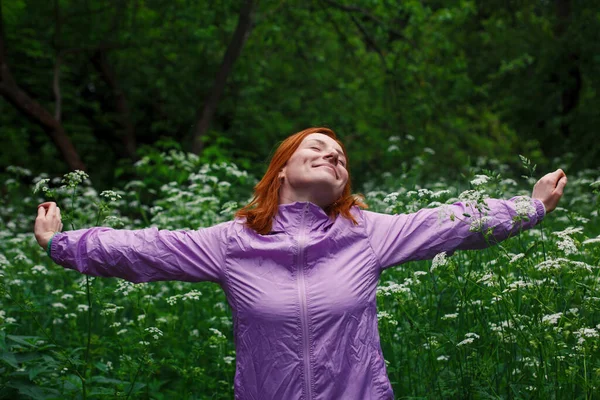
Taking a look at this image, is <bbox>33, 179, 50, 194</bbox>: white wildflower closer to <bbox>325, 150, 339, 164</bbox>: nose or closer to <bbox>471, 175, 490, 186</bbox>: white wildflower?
<bbox>325, 150, 339, 164</bbox>: nose

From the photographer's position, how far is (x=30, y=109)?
36.2 ft

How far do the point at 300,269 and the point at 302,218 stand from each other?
9.0 inches

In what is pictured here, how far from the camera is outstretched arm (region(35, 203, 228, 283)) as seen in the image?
292 centimetres

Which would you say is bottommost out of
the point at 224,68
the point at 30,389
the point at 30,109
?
the point at 30,389

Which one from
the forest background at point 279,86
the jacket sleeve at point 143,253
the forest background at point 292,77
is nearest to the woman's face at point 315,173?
the jacket sleeve at point 143,253

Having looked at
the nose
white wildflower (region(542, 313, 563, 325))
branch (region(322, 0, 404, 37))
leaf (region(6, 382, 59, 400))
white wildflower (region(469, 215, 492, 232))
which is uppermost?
branch (region(322, 0, 404, 37))

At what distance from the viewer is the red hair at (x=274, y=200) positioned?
9.85 feet

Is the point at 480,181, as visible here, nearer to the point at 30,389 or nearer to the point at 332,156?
the point at 332,156

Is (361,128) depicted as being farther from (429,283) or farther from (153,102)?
(429,283)

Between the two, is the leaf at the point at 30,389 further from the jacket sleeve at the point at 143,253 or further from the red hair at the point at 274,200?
the red hair at the point at 274,200

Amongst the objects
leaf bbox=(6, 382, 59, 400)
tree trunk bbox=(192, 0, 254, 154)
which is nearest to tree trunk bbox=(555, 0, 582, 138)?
tree trunk bbox=(192, 0, 254, 154)

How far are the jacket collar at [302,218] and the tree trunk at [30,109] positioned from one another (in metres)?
8.41

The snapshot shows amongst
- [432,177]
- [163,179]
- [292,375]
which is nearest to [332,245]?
[292,375]

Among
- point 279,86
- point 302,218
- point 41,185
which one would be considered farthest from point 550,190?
point 279,86
